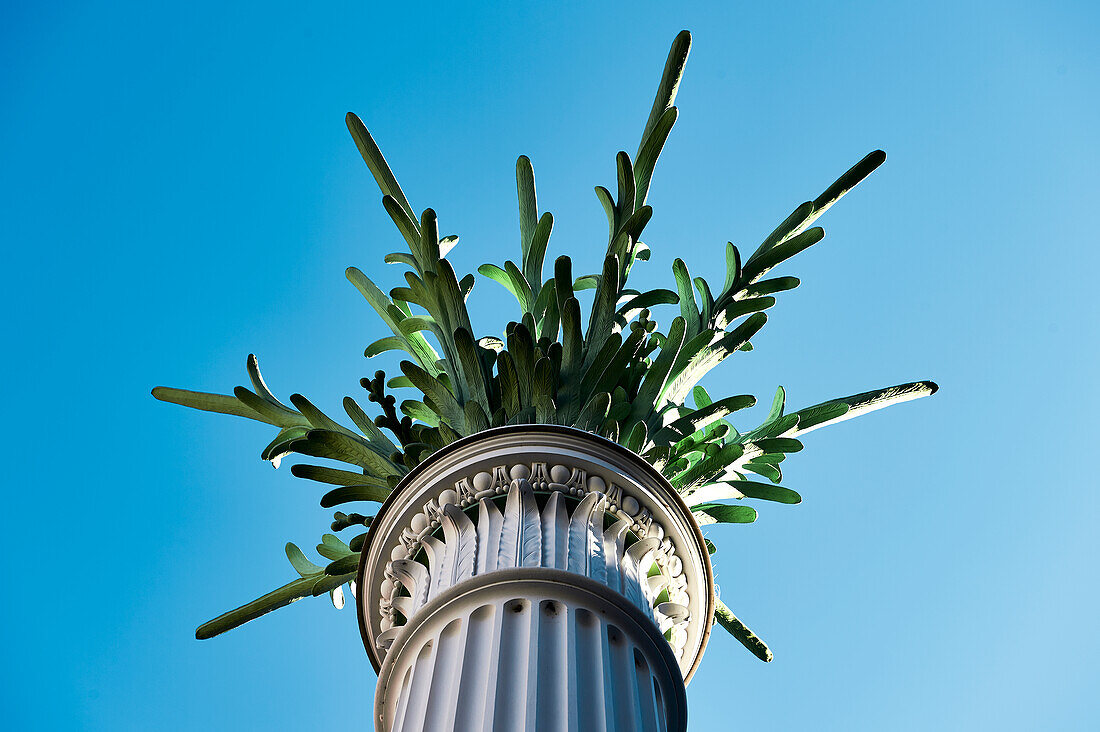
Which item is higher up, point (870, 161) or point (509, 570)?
point (870, 161)

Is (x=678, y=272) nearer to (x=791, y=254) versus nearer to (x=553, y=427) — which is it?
(x=791, y=254)

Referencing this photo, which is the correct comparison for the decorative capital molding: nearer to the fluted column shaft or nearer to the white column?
the white column

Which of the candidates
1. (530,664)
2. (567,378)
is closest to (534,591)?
(530,664)

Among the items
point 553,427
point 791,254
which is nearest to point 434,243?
point 553,427

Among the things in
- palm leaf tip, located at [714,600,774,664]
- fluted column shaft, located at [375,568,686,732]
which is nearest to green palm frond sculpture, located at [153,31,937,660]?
palm leaf tip, located at [714,600,774,664]

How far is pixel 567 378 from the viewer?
545cm

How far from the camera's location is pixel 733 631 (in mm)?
6320

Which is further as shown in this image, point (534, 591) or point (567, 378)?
point (567, 378)

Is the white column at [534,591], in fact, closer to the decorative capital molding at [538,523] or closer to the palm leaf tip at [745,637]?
the decorative capital molding at [538,523]

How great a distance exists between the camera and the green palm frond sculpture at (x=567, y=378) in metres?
5.38

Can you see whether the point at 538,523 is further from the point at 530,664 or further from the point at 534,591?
the point at 530,664

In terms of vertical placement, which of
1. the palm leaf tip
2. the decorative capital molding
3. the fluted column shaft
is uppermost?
the palm leaf tip

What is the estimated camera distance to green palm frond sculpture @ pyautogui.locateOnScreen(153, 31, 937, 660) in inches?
212

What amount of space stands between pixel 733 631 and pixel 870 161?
2785 millimetres
